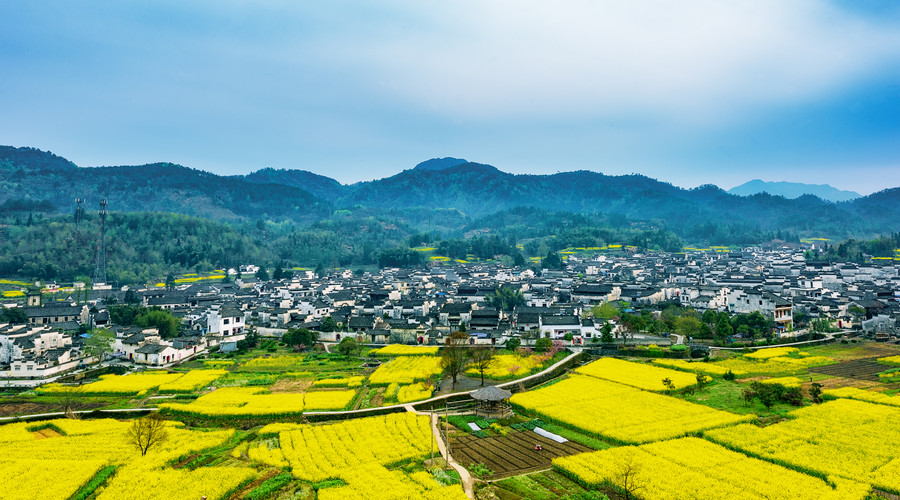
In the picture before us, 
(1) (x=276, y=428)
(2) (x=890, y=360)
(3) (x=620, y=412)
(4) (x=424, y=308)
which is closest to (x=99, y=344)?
(1) (x=276, y=428)

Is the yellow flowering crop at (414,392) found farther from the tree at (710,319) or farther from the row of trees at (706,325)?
the tree at (710,319)

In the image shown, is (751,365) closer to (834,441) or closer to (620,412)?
(834,441)

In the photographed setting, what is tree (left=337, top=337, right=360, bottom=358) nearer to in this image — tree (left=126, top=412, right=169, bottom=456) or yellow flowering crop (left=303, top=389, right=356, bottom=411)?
yellow flowering crop (left=303, top=389, right=356, bottom=411)

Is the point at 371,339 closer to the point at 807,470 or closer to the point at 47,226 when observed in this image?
the point at 807,470

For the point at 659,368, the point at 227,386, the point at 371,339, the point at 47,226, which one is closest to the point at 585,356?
the point at 659,368

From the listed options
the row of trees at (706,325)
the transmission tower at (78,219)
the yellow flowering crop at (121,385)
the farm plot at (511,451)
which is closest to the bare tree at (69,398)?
the yellow flowering crop at (121,385)

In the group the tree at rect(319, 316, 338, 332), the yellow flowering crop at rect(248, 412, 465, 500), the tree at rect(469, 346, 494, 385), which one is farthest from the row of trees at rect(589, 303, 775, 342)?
the yellow flowering crop at rect(248, 412, 465, 500)
